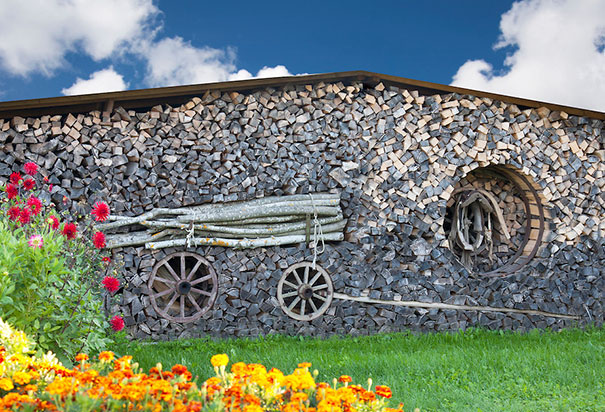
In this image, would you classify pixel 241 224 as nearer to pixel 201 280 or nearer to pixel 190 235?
pixel 190 235

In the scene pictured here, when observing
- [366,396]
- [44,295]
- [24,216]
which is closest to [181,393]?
[366,396]

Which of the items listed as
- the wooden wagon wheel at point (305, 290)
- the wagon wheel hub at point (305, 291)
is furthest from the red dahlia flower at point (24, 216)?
the wagon wheel hub at point (305, 291)

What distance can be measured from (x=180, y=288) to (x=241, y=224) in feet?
3.35

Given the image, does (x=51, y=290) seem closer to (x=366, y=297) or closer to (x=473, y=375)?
(x=473, y=375)

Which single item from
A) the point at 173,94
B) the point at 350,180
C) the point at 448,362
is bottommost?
the point at 448,362

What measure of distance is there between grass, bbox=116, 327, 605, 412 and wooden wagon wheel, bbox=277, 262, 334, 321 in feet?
1.35

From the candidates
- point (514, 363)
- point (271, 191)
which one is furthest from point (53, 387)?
point (271, 191)

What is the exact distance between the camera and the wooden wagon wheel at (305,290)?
6328 millimetres

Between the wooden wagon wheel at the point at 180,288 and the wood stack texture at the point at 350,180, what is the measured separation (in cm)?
9

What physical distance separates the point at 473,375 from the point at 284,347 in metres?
2.00

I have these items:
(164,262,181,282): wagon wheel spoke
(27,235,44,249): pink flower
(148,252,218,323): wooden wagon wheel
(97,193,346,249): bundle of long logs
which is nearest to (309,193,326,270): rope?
(97,193,346,249): bundle of long logs

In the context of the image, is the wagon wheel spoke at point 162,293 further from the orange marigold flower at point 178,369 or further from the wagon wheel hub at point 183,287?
the orange marigold flower at point 178,369

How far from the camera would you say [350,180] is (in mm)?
6648

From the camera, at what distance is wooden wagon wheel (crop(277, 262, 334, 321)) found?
6.33 meters
